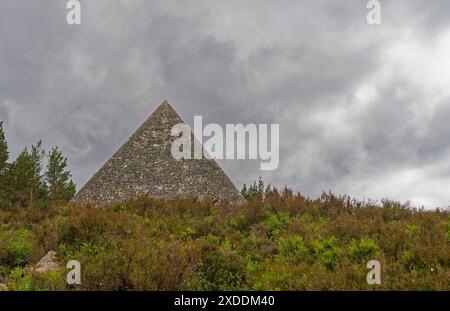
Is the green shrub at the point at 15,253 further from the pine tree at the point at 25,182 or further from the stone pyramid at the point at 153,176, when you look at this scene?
the pine tree at the point at 25,182

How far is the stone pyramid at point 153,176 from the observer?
17.1 meters

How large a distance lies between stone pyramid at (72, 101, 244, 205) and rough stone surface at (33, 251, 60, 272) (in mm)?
7611

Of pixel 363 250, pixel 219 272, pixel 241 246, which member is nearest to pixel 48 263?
pixel 219 272

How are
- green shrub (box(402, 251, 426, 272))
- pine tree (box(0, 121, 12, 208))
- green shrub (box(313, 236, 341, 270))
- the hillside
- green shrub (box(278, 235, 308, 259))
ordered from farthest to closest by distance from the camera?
pine tree (box(0, 121, 12, 208)) → green shrub (box(278, 235, 308, 259)) → green shrub (box(313, 236, 341, 270)) → green shrub (box(402, 251, 426, 272)) → the hillside

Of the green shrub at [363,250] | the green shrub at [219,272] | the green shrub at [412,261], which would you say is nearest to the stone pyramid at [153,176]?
the green shrub at [363,250]

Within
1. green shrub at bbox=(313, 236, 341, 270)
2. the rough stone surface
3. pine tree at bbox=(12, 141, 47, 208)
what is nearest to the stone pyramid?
the rough stone surface

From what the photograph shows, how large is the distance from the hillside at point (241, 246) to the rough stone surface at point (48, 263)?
163mm

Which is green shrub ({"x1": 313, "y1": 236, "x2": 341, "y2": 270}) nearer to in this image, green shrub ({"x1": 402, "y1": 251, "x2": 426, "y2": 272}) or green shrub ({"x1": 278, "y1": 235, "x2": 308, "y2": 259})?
green shrub ({"x1": 278, "y1": 235, "x2": 308, "y2": 259})

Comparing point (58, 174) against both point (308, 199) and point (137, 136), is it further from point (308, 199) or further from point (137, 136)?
point (308, 199)

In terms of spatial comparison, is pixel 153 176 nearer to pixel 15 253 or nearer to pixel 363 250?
pixel 15 253

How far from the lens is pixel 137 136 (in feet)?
62.4

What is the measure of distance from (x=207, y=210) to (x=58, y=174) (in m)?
38.6

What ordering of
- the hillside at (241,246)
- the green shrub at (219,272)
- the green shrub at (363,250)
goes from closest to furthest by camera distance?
A: the hillside at (241,246) < the green shrub at (219,272) < the green shrub at (363,250)

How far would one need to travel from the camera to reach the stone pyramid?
17141mm
